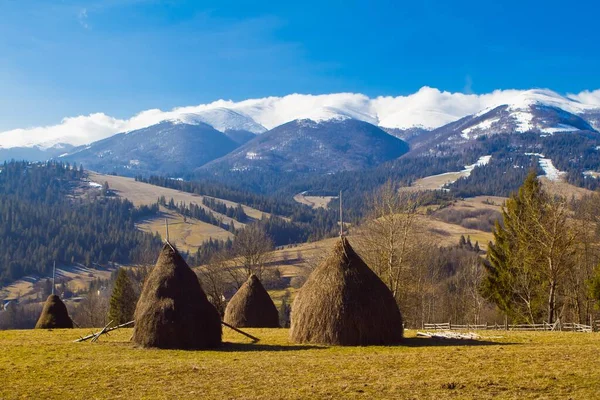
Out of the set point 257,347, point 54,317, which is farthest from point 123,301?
point 257,347

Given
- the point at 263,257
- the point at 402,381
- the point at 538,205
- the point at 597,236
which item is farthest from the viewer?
the point at 263,257

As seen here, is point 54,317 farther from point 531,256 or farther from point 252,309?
point 531,256

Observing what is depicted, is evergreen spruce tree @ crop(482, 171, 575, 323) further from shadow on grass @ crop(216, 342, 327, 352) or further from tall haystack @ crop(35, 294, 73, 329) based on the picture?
tall haystack @ crop(35, 294, 73, 329)

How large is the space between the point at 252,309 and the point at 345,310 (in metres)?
19.0

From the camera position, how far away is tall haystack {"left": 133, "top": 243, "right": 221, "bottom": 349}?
26.2m

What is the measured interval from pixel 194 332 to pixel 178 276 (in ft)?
10.1

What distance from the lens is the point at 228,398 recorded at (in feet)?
51.2

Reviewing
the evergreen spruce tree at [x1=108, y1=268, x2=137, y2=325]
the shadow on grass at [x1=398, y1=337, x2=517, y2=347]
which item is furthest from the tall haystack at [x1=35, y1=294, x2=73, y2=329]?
the shadow on grass at [x1=398, y1=337, x2=517, y2=347]

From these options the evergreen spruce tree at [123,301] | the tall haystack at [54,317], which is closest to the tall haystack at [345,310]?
the tall haystack at [54,317]

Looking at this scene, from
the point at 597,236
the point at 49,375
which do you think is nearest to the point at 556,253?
the point at 597,236

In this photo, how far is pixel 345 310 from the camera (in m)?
27.1

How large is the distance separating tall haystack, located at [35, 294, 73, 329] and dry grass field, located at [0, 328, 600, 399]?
2149 centimetres

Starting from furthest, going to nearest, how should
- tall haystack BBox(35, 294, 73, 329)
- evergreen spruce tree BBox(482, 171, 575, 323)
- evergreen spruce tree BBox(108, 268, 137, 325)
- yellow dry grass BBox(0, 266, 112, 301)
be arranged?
yellow dry grass BBox(0, 266, 112, 301) → evergreen spruce tree BBox(108, 268, 137, 325) → tall haystack BBox(35, 294, 73, 329) → evergreen spruce tree BBox(482, 171, 575, 323)

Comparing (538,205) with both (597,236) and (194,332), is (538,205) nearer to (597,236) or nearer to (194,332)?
(597,236)
